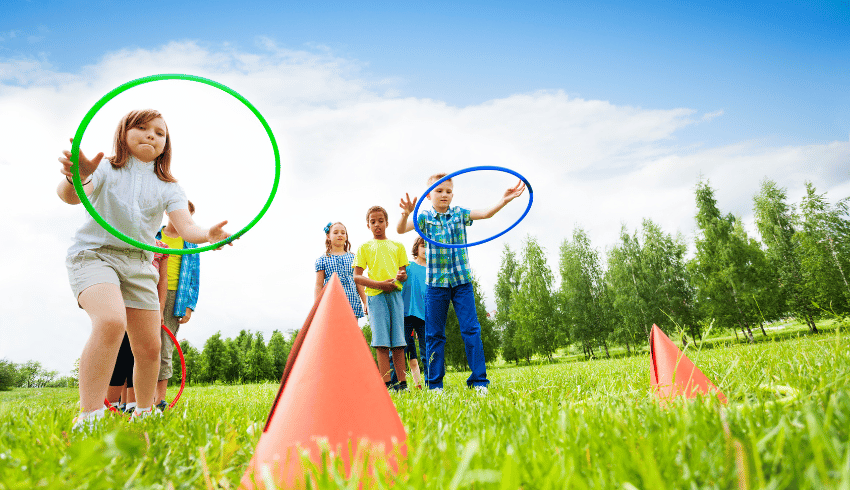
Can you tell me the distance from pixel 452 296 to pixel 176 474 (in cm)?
367

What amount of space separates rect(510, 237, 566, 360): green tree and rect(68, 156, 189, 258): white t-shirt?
88.6ft

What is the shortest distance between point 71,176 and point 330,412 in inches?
99.2

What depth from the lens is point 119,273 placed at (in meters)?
2.83

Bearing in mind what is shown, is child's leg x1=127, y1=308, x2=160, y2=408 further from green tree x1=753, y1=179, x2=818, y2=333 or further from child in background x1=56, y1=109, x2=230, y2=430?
green tree x1=753, y1=179, x2=818, y2=333

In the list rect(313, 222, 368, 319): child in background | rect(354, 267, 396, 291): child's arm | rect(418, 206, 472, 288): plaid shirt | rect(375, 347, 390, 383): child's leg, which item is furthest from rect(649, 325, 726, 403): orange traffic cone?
rect(313, 222, 368, 319): child in background

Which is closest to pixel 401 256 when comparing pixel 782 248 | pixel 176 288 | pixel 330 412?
pixel 176 288

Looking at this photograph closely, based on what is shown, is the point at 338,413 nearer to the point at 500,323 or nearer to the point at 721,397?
the point at 721,397

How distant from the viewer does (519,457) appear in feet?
3.80

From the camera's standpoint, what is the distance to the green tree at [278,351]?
24.4 metres

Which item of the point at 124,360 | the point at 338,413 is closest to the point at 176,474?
the point at 338,413

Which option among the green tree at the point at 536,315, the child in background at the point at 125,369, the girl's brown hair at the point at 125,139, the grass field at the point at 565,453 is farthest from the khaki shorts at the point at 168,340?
the green tree at the point at 536,315

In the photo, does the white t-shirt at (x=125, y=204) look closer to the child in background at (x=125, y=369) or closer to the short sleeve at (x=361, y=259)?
the child in background at (x=125, y=369)

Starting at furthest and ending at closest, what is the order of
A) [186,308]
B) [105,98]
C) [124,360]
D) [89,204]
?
[186,308] → [124,360] → [105,98] → [89,204]

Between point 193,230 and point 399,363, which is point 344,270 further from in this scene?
point 193,230
